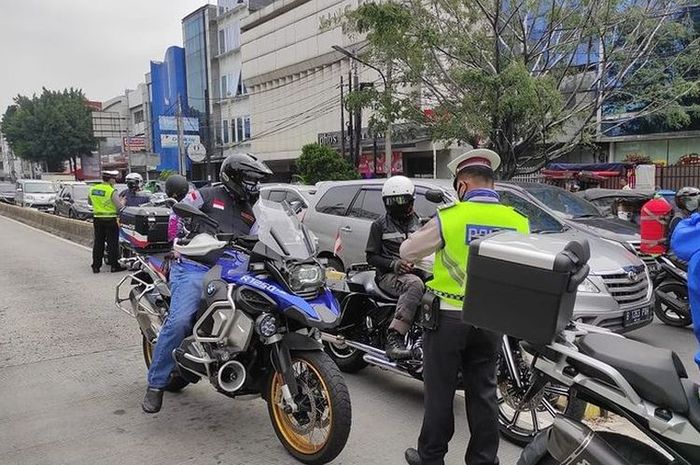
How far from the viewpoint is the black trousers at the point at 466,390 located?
118 inches

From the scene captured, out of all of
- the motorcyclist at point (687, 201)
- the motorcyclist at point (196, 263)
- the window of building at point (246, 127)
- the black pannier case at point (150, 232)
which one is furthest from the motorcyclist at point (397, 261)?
the window of building at point (246, 127)

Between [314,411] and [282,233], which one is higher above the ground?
[282,233]

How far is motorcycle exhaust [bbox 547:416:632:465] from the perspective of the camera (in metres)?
1.99

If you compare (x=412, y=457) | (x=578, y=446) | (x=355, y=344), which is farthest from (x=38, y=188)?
(x=578, y=446)

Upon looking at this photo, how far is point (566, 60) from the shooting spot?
14672mm

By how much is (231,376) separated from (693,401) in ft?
8.58

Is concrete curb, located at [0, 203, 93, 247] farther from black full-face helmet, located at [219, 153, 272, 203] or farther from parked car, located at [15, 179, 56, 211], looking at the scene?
black full-face helmet, located at [219, 153, 272, 203]

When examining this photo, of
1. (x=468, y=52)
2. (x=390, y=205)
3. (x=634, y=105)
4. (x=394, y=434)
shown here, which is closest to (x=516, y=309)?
(x=394, y=434)

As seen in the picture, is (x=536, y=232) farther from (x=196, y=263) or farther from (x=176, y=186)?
(x=196, y=263)

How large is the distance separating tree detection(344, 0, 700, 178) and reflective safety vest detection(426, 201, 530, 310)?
895cm

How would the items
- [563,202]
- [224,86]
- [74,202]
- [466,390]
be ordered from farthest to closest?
[224,86] < [74,202] < [563,202] < [466,390]

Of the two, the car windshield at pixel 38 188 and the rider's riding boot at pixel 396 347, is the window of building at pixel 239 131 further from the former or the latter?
the rider's riding boot at pixel 396 347

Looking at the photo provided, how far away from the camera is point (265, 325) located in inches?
137

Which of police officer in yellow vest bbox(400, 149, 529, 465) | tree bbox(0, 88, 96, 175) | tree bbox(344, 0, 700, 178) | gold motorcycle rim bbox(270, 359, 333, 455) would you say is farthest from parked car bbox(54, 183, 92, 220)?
tree bbox(0, 88, 96, 175)
